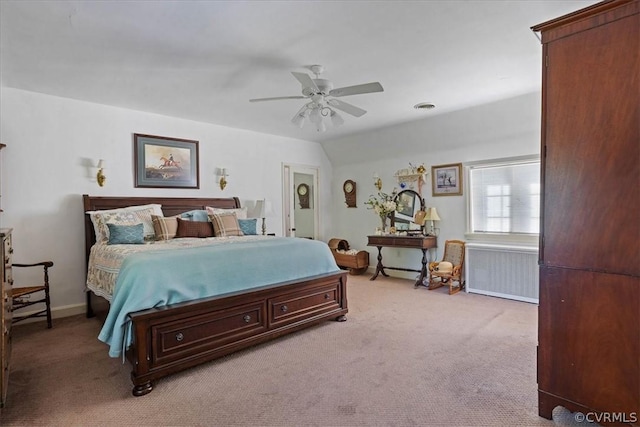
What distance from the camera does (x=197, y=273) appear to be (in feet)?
9.01

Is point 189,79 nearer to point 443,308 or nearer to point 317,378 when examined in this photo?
point 317,378

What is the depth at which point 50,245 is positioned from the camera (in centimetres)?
403

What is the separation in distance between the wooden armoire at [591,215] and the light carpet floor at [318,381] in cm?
34

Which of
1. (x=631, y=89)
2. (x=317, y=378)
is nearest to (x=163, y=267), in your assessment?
(x=317, y=378)

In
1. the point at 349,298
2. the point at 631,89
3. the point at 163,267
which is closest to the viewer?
the point at 631,89

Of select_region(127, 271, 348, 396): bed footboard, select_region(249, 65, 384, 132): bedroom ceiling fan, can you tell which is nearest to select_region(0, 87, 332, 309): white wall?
select_region(249, 65, 384, 132): bedroom ceiling fan

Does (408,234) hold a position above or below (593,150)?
below

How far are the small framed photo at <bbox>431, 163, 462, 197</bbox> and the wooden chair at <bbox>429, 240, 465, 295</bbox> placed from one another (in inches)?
30.3

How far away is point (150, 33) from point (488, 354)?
11.9 feet

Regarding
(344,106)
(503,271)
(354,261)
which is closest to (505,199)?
(503,271)

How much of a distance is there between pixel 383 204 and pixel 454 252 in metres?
1.40

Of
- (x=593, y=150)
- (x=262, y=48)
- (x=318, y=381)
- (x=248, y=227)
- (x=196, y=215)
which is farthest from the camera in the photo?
(x=248, y=227)

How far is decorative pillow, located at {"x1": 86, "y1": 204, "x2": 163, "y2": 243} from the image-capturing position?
154 inches

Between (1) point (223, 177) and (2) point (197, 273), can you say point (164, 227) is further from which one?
(2) point (197, 273)
